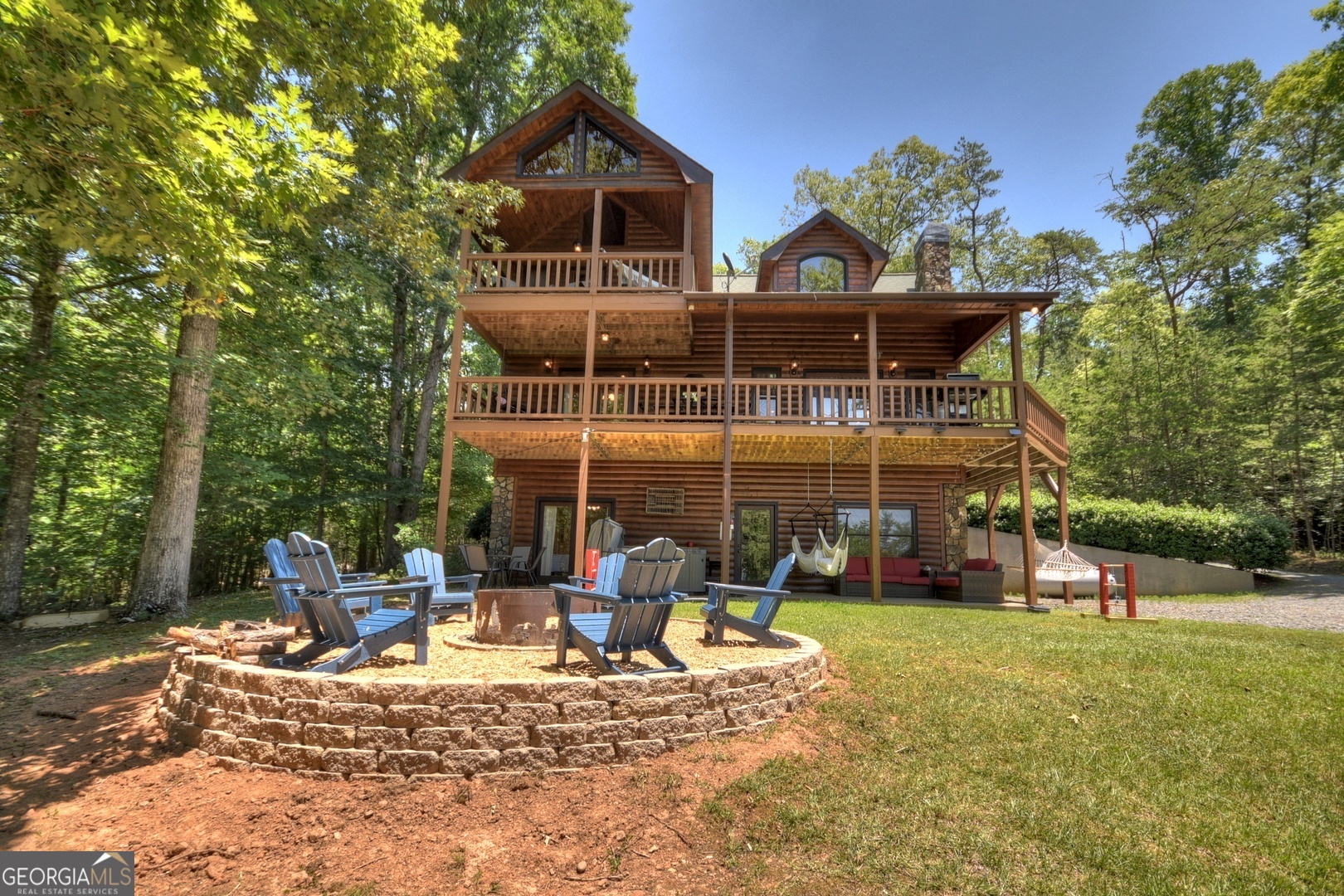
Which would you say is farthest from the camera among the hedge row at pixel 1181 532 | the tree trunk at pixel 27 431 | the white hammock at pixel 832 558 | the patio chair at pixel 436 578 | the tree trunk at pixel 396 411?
the tree trunk at pixel 396 411

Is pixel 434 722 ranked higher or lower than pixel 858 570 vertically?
lower

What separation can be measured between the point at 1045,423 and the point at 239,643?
43.9ft

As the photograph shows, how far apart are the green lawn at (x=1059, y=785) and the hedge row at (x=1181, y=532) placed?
11553 mm

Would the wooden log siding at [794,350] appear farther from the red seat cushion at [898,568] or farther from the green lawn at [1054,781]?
the green lawn at [1054,781]

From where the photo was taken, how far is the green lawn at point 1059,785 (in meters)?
2.39

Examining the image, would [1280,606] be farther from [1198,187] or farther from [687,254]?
[1198,187]

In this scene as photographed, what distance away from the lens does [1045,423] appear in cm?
1173

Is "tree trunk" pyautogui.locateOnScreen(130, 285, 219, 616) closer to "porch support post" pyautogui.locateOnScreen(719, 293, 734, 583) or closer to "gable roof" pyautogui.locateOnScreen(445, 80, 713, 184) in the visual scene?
"gable roof" pyautogui.locateOnScreen(445, 80, 713, 184)

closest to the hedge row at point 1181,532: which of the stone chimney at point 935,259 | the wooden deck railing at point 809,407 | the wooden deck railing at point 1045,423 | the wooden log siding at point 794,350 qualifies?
the wooden deck railing at point 1045,423

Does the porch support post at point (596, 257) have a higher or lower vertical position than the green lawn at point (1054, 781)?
higher

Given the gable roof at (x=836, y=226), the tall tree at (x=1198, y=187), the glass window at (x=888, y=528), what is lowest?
the glass window at (x=888, y=528)

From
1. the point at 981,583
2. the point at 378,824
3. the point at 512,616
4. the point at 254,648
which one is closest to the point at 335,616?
the point at 254,648

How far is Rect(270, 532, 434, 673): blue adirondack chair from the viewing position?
386 cm

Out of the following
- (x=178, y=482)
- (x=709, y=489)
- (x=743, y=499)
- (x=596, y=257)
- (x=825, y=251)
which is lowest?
(x=178, y=482)
